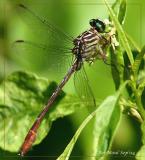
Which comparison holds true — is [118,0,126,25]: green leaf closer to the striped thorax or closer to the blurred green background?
the striped thorax

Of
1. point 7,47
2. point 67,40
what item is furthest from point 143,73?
point 7,47

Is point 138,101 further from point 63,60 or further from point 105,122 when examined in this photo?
point 63,60

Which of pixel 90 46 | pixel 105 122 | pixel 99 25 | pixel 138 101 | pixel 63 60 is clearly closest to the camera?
pixel 105 122

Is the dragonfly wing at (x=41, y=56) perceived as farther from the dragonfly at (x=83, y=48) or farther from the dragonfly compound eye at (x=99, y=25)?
the dragonfly compound eye at (x=99, y=25)

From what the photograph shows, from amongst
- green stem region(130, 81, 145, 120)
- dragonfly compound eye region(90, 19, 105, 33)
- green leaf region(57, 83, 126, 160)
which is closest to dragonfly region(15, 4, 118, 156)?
dragonfly compound eye region(90, 19, 105, 33)

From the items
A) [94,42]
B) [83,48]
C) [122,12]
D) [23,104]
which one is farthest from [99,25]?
[23,104]

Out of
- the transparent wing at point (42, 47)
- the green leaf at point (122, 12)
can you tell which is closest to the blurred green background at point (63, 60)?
the transparent wing at point (42, 47)
